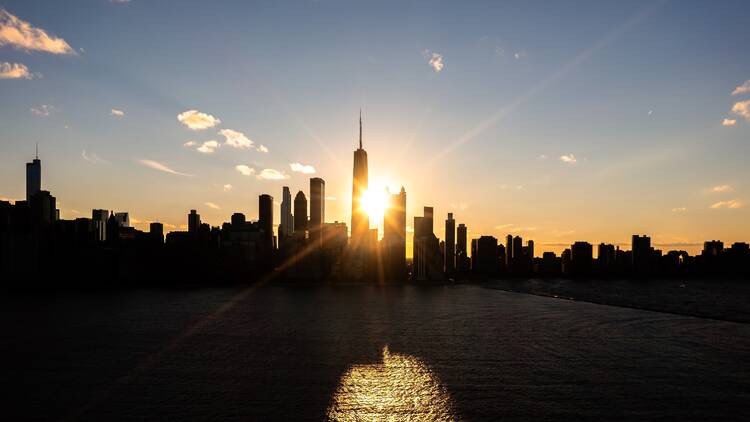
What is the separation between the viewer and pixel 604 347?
278 ft

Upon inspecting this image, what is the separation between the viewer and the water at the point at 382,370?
Answer: 49.1 metres

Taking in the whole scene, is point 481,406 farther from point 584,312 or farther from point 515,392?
point 584,312

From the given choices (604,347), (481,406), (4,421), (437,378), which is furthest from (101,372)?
(604,347)

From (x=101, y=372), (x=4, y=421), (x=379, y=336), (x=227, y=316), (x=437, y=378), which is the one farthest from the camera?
(x=227, y=316)

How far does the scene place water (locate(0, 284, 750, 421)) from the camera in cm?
4906

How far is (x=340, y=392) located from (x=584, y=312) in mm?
111054

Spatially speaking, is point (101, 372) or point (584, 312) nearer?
point (101, 372)

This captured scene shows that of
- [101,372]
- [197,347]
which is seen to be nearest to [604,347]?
[197,347]

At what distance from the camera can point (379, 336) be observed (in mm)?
101375

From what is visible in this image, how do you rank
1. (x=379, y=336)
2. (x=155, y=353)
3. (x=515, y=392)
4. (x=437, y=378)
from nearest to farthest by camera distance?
1. (x=515, y=392)
2. (x=437, y=378)
3. (x=155, y=353)
4. (x=379, y=336)

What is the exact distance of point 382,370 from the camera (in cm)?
6706

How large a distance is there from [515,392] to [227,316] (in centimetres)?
10496

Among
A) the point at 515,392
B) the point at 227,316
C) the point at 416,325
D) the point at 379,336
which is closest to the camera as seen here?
the point at 515,392

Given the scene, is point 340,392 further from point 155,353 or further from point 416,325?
point 416,325
